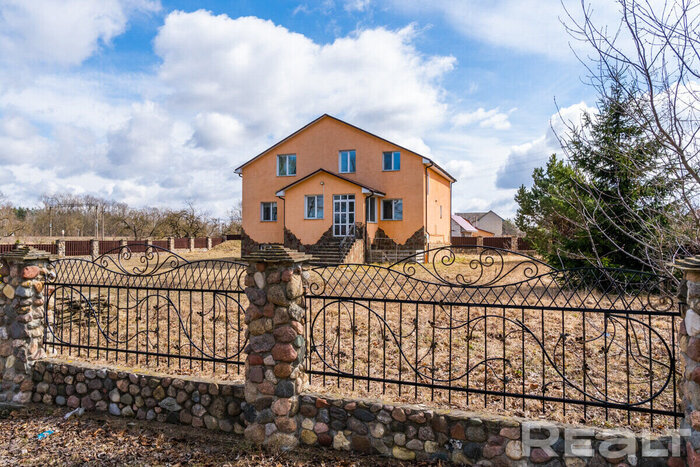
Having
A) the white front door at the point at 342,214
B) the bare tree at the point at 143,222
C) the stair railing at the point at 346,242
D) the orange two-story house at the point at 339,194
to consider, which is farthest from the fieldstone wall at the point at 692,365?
the bare tree at the point at 143,222

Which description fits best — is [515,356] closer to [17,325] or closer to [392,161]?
[17,325]

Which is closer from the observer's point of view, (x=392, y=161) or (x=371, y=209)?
(x=371, y=209)

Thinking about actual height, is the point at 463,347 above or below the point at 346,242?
below

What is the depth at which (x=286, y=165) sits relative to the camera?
21.0 metres

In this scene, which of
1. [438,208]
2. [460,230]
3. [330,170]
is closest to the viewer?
[330,170]

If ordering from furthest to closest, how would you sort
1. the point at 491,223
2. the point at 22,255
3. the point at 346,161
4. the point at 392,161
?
the point at 491,223
the point at 346,161
the point at 392,161
the point at 22,255

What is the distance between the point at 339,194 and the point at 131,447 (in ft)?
49.1

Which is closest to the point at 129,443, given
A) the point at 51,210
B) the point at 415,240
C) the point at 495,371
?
the point at 495,371

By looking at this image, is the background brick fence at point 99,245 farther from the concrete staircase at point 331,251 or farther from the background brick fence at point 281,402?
the background brick fence at point 281,402

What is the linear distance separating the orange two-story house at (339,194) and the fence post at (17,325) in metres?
12.3

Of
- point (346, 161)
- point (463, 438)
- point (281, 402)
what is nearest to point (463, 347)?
point (463, 438)

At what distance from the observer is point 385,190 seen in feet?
64.1

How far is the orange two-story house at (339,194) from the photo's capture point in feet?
59.9

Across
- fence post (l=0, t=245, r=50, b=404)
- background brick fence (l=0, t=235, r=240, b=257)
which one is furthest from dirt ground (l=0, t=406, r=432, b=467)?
background brick fence (l=0, t=235, r=240, b=257)
